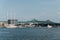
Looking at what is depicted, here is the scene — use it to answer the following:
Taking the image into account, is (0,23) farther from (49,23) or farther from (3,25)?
(49,23)

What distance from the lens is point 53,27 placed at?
122 meters

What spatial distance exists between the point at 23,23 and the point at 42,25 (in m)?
9.03

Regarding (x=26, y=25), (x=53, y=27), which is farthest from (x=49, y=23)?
(x=26, y=25)

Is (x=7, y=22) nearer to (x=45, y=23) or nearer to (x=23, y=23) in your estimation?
(x=23, y=23)

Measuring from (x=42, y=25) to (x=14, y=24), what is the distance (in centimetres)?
1281

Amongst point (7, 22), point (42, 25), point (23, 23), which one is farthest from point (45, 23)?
point (7, 22)

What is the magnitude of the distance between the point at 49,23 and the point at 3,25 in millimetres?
21604

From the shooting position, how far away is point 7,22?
118 metres

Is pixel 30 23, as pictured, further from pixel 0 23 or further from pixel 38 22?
pixel 0 23

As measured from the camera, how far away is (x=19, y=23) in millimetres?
117062

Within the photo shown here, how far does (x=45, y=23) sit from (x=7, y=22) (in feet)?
57.3

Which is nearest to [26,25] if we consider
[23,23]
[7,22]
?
[23,23]

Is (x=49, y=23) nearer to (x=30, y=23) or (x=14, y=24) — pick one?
(x=30, y=23)

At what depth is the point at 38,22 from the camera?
4692 inches
